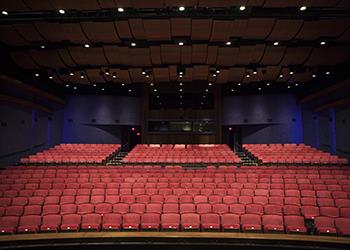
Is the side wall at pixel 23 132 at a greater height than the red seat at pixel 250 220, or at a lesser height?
greater

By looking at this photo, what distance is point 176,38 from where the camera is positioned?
21.1 feet

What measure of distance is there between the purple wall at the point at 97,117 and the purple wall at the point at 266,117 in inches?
183

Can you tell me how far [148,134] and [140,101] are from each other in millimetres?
1749

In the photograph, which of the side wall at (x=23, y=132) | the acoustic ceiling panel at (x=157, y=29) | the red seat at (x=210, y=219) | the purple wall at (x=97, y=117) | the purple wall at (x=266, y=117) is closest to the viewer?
the red seat at (x=210, y=219)

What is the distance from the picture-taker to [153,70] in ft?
29.8

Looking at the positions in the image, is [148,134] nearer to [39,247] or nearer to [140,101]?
[140,101]

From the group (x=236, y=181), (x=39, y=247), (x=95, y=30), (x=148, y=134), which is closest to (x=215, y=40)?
(x=95, y=30)

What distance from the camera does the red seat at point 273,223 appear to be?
341 centimetres

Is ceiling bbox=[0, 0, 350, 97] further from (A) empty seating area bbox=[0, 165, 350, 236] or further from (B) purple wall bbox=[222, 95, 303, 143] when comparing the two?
(A) empty seating area bbox=[0, 165, 350, 236]

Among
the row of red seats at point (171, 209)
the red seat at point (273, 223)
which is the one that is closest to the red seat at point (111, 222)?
the row of red seats at point (171, 209)

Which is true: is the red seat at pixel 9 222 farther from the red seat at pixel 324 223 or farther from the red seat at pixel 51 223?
the red seat at pixel 324 223

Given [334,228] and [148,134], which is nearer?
[334,228]

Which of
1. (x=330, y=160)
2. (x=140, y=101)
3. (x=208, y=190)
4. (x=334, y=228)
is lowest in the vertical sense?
(x=334, y=228)

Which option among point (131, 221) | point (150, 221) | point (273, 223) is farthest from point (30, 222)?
point (273, 223)
